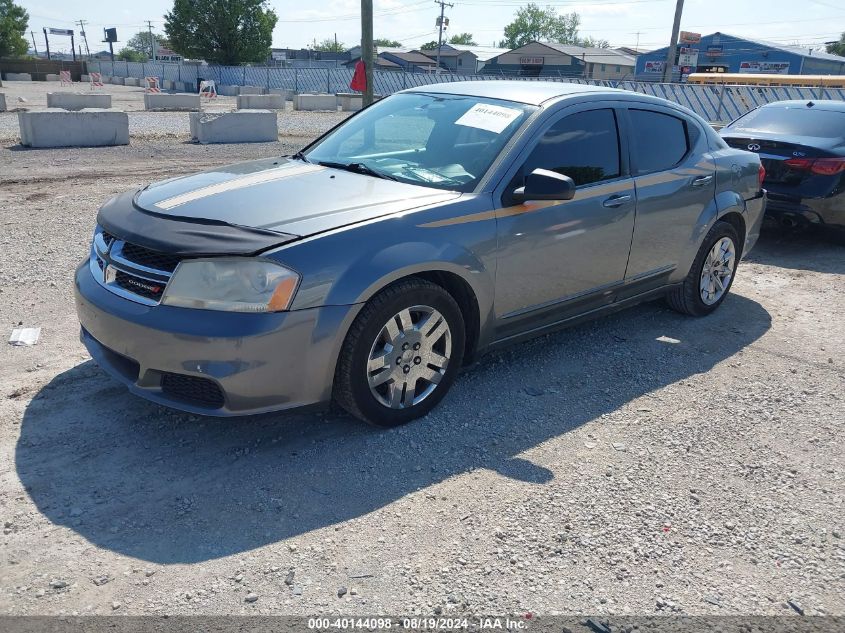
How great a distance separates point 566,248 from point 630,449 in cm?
125

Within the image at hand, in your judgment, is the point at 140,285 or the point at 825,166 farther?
the point at 825,166

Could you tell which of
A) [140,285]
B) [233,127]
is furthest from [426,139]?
[233,127]

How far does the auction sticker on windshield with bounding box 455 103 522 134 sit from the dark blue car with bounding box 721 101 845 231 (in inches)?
192

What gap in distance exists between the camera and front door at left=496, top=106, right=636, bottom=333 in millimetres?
3979

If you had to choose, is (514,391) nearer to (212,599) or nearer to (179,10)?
(212,599)

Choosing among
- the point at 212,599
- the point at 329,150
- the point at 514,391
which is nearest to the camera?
the point at 212,599

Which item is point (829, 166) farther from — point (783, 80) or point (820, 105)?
point (783, 80)

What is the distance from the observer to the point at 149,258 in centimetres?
331

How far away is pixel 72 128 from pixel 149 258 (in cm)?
1289

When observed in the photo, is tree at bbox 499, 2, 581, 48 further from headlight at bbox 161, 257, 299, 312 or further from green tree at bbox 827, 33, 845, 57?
headlight at bbox 161, 257, 299, 312

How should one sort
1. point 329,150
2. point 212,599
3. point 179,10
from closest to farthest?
point 212,599
point 329,150
point 179,10

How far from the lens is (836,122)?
819 centimetres

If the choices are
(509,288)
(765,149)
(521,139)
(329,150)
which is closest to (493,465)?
(509,288)

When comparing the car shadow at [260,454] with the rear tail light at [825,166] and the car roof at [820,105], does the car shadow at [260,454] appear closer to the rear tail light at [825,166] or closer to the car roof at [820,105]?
the rear tail light at [825,166]
